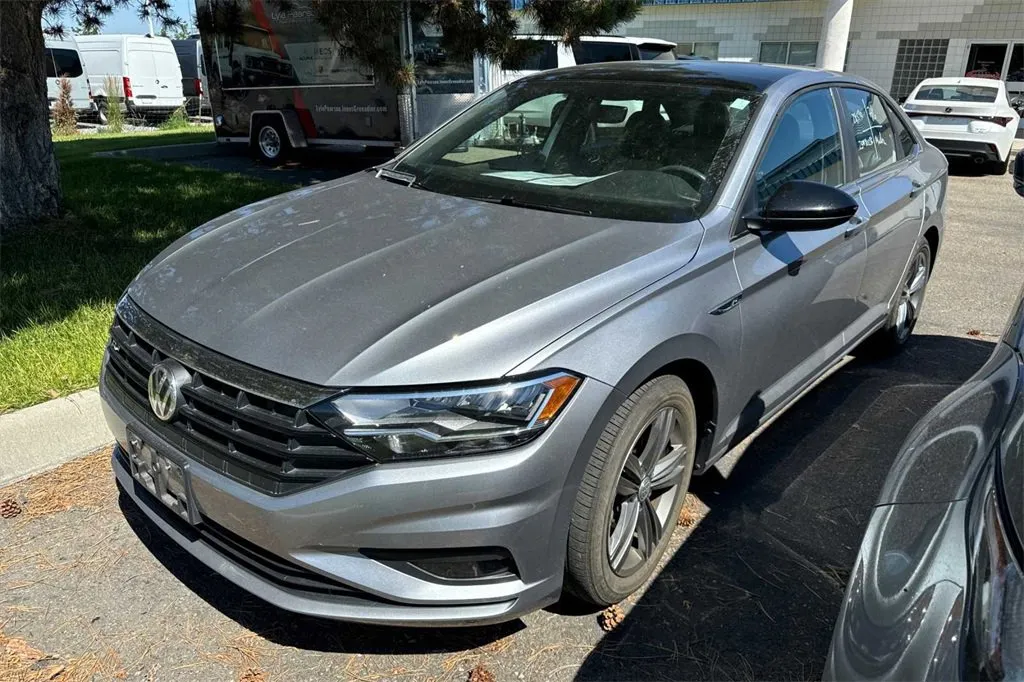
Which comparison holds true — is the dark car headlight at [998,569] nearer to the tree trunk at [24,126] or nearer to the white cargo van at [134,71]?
the tree trunk at [24,126]

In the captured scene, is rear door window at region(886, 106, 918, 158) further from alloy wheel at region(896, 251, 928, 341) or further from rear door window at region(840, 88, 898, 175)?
alloy wheel at region(896, 251, 928, 341)

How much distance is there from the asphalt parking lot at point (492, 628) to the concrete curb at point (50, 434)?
0.11 metres

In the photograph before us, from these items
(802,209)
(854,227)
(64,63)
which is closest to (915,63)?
(854,227)

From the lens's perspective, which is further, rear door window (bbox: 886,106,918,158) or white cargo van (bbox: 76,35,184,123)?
white cargo van (bbox: 76,35,184,123)

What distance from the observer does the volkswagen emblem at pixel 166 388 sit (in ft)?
7.16

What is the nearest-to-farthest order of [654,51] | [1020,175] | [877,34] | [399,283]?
[399,283] < [1020,175] < [654,51] < [877,34]

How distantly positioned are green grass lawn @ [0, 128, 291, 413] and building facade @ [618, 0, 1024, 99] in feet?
43.7

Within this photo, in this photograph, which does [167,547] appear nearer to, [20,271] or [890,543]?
[890,543]

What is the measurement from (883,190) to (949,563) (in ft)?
9.73

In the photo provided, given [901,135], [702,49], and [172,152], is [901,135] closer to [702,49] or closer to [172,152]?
[172,152]

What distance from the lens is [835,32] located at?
14.5 m

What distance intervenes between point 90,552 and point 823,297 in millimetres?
3056

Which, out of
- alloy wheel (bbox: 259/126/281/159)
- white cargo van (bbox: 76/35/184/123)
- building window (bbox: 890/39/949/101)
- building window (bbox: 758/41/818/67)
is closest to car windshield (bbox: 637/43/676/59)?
alloy wheel (bbox: 259/126/281/159)

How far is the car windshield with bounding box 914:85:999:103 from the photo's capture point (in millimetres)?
12586
